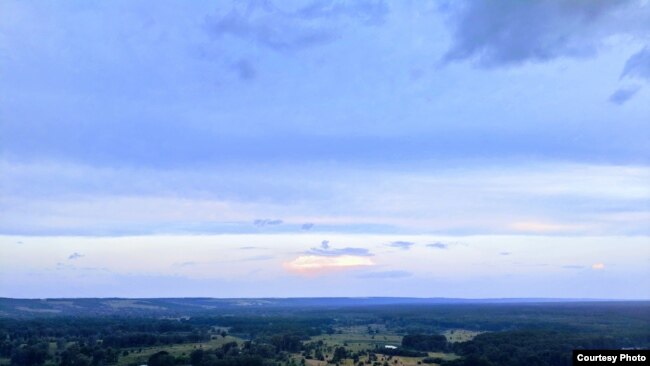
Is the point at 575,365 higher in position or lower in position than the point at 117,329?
higher

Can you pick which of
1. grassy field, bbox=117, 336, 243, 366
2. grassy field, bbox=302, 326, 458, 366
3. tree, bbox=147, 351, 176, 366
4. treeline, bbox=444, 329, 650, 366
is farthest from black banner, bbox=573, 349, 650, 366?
grassy field, bbox=117, 336, 243, 366

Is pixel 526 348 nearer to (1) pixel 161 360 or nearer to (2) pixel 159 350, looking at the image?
(1) pixel 161 360

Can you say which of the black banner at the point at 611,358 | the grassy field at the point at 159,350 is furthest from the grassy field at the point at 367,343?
the black banner at the point at 611,358

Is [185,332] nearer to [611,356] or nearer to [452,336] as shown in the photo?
[452,336]

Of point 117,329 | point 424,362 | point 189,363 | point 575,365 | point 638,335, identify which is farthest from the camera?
point 117,329

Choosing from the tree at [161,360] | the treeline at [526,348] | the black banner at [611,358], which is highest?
the black banner at [611,358]

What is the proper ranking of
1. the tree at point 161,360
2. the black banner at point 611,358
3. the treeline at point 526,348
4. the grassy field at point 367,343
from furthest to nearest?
the grassy field at point 367,343 < the tree at point 161,360 < the treeline at point 526,348 < the black banner at point 611,358

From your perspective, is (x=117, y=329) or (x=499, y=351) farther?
(x=117, y=329)

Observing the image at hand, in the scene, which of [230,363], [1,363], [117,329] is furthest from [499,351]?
[117,329]

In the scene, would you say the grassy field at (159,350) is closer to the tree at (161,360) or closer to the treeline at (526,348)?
the tree at (161,360)

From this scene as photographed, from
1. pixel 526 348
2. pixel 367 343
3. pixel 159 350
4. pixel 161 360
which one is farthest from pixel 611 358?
pixel 367 343
